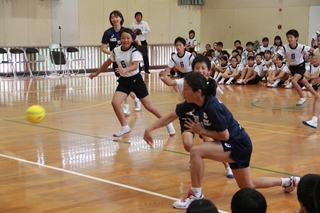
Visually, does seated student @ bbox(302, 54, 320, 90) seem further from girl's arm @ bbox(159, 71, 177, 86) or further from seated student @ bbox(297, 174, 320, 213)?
seated student @ bbox(297, 174, 320, 213)

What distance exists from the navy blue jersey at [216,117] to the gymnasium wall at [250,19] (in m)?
16.4

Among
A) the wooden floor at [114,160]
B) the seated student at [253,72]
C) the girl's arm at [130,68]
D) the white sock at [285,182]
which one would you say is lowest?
the wooden floor at [114,160]

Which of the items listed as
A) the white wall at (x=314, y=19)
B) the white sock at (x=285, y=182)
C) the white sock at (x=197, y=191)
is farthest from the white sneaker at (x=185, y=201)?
the white wall at (x=314, y=19)

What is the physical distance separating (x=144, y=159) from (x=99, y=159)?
52cm

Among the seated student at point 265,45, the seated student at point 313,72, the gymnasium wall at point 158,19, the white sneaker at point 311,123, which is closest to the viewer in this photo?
the white sneaker at point 311,123

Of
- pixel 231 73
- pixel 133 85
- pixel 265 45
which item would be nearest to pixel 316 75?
pixel 231 73

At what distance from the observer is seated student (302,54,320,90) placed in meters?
14.5

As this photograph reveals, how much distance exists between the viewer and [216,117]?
4.37 m

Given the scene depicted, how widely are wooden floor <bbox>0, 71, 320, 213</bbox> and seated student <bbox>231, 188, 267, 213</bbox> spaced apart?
190 cm

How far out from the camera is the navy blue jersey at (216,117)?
4375 mm

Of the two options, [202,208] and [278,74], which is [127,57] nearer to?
[202,208]

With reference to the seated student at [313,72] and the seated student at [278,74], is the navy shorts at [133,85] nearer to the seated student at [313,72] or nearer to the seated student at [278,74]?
the seated student at [313,72]

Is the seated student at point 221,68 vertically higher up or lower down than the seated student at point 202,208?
lower down

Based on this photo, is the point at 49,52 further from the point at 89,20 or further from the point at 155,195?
the point at 155,195
